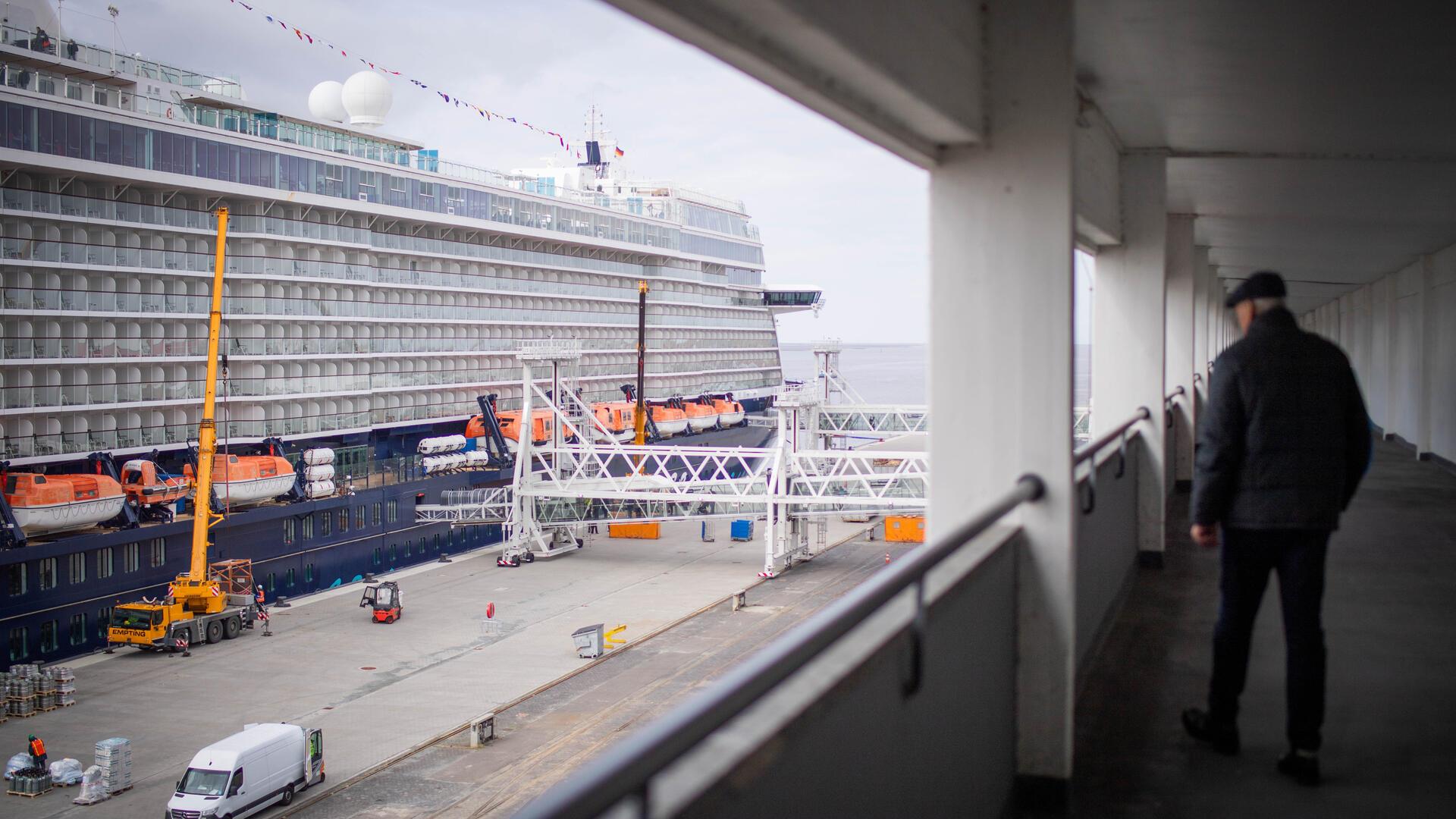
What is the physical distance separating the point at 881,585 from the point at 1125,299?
5.24 meters

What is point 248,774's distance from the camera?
11656 mm

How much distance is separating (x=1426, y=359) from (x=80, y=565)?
22534 millimetres

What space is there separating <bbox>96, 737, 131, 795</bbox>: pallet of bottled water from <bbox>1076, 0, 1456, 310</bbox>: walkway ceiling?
1227cm

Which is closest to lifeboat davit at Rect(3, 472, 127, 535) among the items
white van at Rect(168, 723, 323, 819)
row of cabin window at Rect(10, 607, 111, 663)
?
row of cabin window at Rect(10, 607, 111, 663)

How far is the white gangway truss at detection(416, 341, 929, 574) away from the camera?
77.8 feet

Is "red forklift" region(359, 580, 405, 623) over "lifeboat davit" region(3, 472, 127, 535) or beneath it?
beneath

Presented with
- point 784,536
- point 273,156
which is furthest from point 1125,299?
point 273,156

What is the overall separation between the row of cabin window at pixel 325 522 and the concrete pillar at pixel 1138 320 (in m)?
22.6

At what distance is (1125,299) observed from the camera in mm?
6574

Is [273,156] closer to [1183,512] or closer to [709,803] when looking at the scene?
[1183,512]

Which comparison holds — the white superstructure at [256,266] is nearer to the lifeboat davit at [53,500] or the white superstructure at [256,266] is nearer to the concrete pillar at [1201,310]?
the lifeboat davit at [53,500]

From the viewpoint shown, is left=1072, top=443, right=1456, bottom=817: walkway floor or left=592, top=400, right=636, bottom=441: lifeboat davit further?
left=592, top=400, right=636, bottom=441: lifeboat davit

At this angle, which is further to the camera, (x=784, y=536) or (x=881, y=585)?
(x=784, y=536)

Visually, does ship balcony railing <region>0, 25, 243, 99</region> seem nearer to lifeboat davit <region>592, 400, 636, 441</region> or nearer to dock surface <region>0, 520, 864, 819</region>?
Answer: dock surface <region>0, 520, 864, 819</region>
